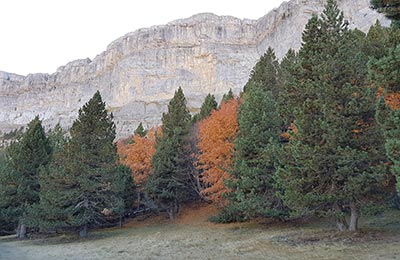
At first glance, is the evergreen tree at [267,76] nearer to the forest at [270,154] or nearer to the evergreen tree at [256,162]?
the forest at [270,154]

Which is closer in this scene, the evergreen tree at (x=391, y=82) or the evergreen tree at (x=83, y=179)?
the evergreen tree at (x=391, y=82)

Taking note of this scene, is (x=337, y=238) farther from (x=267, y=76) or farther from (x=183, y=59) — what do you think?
(x=183, y=59)

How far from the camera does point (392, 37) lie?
10.4 m

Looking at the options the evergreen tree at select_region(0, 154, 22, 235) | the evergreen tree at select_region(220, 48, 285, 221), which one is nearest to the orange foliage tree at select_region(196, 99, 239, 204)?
the evergreen tree at select_region(220, 48, 285, 221)

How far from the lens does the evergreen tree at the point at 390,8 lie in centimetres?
936

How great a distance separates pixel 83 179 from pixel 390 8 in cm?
1965

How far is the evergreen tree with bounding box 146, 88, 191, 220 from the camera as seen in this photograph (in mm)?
29234

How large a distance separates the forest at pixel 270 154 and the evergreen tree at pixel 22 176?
0.08m


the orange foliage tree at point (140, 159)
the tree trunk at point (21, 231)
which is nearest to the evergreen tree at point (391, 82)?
the orange foliage tree at point (140, 159)

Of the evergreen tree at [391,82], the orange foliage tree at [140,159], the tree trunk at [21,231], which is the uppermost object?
the evergreen tree at [391,82]

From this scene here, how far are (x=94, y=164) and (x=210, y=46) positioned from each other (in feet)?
380

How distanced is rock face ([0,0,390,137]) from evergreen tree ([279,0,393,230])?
9904 centimetres

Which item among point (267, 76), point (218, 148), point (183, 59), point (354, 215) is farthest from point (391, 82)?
point (183, 59)

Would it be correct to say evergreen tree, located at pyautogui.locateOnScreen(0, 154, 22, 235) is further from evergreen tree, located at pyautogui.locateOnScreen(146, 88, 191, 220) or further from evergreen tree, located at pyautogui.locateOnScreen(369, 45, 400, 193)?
evergreen tree, located at pyautogui.locateOnScreen(369, 45, 400, 193)
